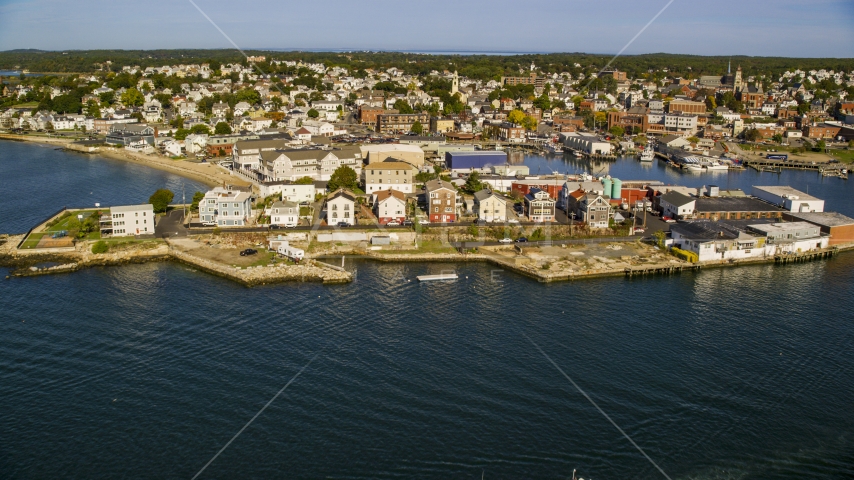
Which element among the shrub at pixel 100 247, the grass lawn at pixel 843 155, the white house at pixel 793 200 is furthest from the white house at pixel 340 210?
the grass lawn at pixel 843 155

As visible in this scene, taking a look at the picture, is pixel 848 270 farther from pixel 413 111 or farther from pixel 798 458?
pixel 413 111

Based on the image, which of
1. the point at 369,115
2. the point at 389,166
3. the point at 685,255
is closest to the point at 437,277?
the point at 685,255

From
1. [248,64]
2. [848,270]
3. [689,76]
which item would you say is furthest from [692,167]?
[248,64]

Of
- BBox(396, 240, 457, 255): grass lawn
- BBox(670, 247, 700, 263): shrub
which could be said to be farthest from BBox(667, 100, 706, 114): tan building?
BBox(396, 240, 457, 255): grass lawn

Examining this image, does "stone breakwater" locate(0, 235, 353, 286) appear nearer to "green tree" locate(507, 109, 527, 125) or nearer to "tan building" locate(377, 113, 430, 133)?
"tan building" locate(377, 113, 430, 133)

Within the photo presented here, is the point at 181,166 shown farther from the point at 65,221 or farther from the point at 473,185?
the point at 473,185
